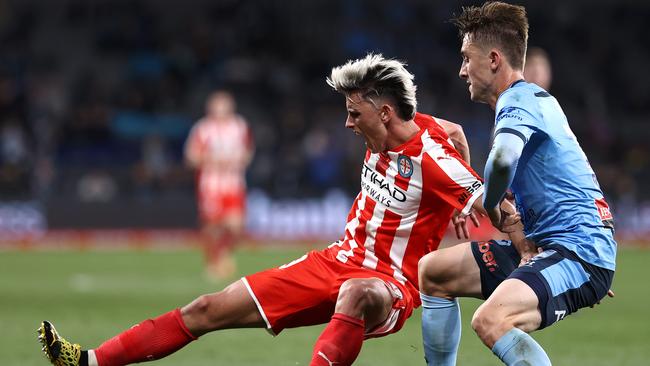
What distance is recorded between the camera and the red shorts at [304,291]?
5.52m

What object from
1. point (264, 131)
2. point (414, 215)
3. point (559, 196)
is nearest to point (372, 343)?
point (414, 215)

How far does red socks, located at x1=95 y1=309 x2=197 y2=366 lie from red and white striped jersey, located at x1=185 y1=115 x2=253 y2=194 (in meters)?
10.1

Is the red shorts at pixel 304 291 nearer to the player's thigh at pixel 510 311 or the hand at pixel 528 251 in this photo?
the hand at pixel 528 251

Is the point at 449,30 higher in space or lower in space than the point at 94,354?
higher

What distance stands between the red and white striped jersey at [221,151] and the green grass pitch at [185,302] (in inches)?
47.3

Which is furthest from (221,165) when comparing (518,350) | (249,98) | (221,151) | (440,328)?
(518,350)

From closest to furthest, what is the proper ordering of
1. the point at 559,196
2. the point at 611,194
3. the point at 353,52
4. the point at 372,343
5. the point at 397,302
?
the point at 559,196 → the point at 397,302 → the point at 372,343 → the point at 611,194 → the point at 353,52

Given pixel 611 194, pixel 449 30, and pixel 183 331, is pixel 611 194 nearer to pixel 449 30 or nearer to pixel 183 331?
pixel 449 30

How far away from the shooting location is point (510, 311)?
4.66 m

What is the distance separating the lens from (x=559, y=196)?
16.2 ft

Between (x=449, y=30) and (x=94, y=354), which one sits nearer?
(x=94, y=354)

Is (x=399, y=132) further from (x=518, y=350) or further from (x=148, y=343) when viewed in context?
(x=148, y=343)

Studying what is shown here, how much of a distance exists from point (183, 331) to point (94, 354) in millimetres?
454

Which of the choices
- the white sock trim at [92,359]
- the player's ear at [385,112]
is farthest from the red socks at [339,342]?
the white sock trim at [92,359]
